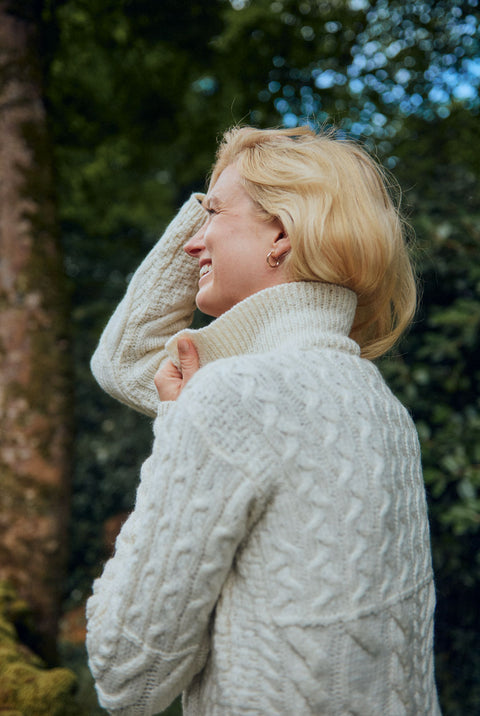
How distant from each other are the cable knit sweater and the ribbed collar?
0.14 metres

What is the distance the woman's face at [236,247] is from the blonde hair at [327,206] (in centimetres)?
3

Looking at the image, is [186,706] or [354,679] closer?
[354,679]

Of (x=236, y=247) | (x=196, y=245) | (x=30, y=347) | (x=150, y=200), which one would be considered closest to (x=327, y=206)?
(x=236, y=247)

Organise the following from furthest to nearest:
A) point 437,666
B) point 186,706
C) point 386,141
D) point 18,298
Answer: point 386,141 < point 437,666 < point 18,298 < point 186,706

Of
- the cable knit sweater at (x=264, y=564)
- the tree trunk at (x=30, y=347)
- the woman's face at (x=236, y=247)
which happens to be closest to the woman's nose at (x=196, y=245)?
the woman's face at (x=236, y=247)

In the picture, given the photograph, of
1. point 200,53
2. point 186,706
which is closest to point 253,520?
point 186,706

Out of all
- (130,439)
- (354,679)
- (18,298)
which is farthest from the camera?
(130,439)

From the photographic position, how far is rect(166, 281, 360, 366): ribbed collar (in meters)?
1.40

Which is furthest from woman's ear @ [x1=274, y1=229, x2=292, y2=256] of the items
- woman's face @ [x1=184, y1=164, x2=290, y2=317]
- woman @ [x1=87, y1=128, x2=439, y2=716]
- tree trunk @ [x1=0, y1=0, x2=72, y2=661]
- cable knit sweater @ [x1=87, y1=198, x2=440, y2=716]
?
tree trunk @ [x1=0, y1=0, x2=72, y2=661]

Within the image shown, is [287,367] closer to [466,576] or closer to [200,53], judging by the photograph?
[466,576]

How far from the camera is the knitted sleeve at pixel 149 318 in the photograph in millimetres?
1924

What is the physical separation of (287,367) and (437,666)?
9.15 ft

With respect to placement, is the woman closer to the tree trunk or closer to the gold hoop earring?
the gold hoop earring

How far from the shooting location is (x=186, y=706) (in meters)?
1.31
